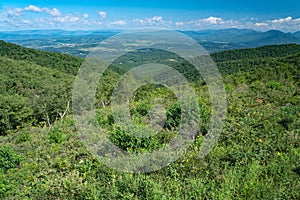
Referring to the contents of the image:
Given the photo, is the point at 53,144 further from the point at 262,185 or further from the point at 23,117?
the point at 23,117

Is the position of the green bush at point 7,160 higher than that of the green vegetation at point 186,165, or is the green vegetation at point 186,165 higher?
the green vegetation at point 186,165

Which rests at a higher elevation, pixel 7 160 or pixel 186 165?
pixel 186 165

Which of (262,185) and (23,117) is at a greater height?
(262,185)

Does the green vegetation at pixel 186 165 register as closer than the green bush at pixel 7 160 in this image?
Yes

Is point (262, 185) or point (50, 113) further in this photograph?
point (50, 113)

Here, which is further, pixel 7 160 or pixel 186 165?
pixel 7 160

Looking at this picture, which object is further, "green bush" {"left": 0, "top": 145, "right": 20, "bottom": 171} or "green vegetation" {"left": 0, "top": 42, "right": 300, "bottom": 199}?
"green bush" {"left": 0, "top": 145, "right": 20, "bottom": 171}

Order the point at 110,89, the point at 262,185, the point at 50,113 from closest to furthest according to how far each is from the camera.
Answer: the point at 262,185 < the point at 50,113 < the point at 110,89

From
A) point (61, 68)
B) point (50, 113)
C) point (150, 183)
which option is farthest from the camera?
point (61, 68)

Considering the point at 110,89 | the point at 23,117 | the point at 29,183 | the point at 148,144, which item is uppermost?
the point at 148,144

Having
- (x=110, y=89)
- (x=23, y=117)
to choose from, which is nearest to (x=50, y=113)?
(x=23, y=117)

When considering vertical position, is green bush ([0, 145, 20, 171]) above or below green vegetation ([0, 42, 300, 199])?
below
